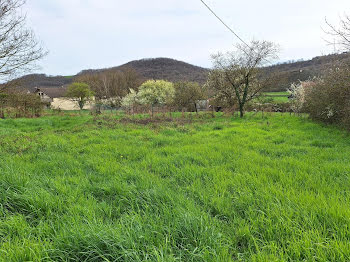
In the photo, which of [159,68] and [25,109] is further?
[159,68]

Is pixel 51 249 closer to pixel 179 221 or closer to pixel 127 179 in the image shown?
pixel 179 221

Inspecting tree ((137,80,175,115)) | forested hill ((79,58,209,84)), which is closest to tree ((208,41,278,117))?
tree ((137,80,175,115))

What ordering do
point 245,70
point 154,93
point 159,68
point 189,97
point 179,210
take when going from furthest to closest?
point 159,68, point 154,93, point 189,97, point 245,70, point 179,210

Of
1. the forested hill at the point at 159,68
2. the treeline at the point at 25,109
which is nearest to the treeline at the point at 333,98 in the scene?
the treeline at the point at 25,109

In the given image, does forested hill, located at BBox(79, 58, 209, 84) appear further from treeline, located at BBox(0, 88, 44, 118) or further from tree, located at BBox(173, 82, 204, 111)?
treeline, located at BBox(0, 88, 44, 118)

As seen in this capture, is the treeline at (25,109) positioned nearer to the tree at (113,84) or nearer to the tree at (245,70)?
the tree at (245,70)

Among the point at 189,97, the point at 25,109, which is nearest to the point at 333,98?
the point at 189,97

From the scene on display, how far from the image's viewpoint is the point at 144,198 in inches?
113

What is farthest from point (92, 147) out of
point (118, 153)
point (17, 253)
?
point (17, 253)

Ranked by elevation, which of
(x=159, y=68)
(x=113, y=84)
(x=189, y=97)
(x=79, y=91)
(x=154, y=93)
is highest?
(x=159, y=68)

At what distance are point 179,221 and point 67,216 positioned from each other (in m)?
1.37

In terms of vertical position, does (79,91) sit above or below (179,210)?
above

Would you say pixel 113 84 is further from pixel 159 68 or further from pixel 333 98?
pixel 333 98

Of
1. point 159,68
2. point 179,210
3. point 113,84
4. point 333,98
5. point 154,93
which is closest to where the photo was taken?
point 179,210
